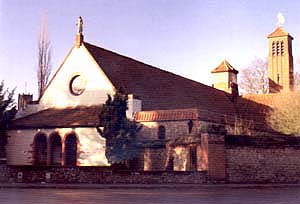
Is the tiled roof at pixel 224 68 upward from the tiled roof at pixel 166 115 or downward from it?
upward

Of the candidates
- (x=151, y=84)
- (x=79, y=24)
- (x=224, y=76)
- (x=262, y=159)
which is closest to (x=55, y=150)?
(x=151, y=84)

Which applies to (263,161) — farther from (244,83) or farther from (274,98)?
(244,83)

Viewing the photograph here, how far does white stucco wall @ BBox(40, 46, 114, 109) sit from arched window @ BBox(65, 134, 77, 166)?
3671 millimetres

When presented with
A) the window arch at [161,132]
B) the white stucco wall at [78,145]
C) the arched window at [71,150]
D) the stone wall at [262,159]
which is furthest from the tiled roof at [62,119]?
the stone wall at [262,159]

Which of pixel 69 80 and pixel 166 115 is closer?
pixel 166 115

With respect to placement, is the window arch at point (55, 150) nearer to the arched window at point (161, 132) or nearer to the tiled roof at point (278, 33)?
the arched window at point (161, 132)

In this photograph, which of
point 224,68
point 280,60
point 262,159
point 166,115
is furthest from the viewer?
point 280,60

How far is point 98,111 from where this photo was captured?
132 ft

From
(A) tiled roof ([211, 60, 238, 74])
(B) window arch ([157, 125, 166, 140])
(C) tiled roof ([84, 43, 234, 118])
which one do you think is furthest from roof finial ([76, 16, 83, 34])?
(A) tiled roof ([211, 60, 238, 74])

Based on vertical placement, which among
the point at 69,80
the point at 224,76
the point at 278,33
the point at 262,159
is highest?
the point at 278,33

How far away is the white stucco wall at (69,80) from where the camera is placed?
1639 inches

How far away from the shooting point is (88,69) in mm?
42688

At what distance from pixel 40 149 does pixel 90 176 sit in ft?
39.9

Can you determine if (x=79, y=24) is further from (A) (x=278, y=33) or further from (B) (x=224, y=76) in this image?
(A) (x=278, y=33)
